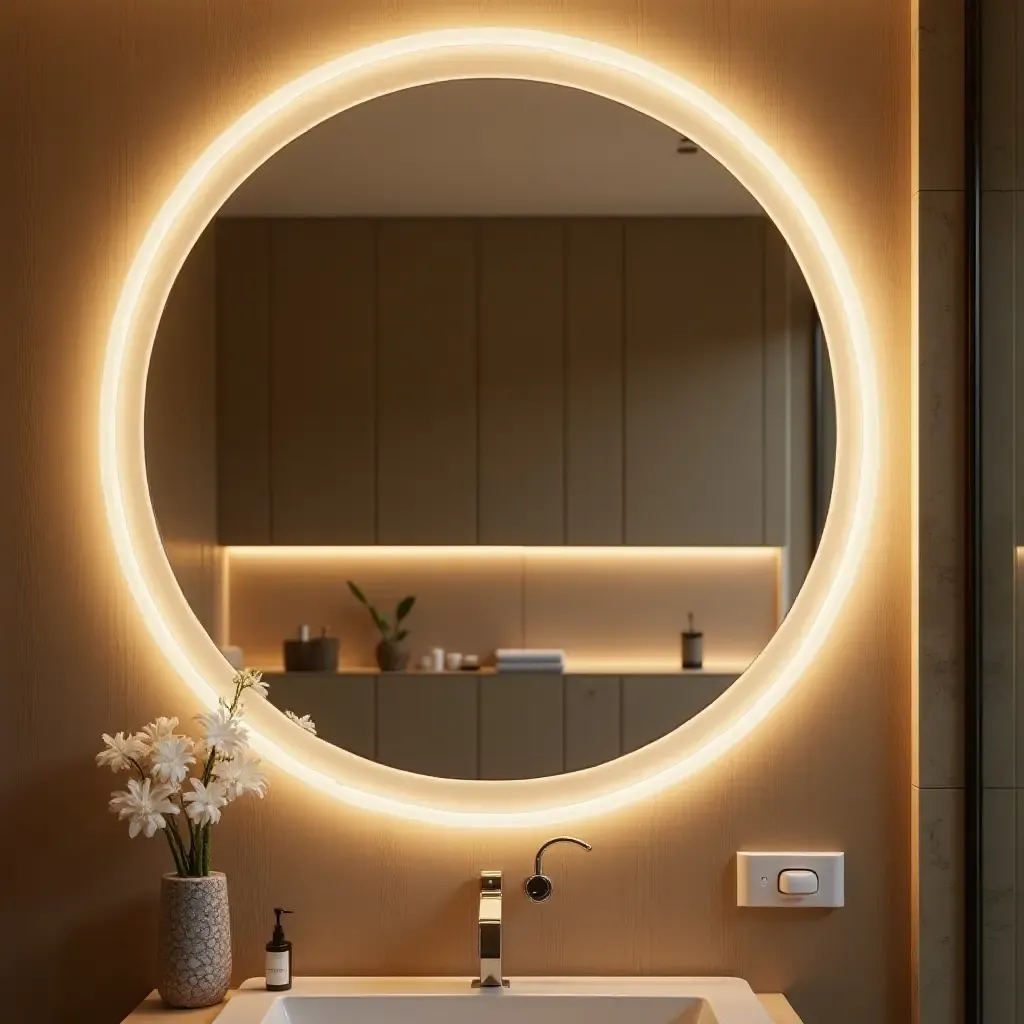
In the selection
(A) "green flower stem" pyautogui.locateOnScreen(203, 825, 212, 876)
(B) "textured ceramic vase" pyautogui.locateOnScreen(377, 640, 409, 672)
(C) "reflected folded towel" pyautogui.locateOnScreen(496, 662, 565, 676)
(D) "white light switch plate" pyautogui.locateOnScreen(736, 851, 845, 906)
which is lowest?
(D) "white light switch plate" pyautogui.locateOnScreen(736, 851, 845, 906)

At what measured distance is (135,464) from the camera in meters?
1.77

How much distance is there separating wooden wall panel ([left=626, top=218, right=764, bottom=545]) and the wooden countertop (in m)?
0.58

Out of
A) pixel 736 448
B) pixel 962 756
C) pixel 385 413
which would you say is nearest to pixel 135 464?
pixel 385 413

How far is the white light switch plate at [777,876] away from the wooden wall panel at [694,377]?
0.41m

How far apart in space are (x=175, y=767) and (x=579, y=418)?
663 millimetres

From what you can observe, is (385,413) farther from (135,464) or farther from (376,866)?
(376,866)

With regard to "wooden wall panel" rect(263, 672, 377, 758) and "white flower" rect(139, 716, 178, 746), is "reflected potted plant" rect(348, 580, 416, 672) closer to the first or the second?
"wooden wall panel" rect(263, 672, 377, 758)

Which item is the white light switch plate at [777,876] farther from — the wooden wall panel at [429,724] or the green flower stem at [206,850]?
the green flower stem at [206,850]

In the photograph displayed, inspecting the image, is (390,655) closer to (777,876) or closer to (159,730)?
(159,730)

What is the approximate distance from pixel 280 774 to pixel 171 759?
0.55 ft

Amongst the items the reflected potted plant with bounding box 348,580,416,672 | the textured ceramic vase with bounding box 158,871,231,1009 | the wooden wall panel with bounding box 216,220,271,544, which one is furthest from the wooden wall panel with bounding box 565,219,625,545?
the textured ceramic vase with bounding box 158,871,231,1009

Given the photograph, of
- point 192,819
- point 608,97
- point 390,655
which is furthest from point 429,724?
point 608,97

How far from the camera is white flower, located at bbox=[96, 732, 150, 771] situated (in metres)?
1.65

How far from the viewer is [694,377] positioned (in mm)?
1746
